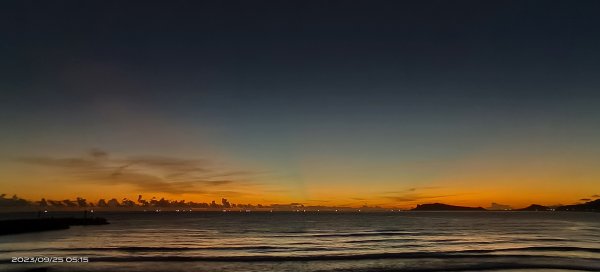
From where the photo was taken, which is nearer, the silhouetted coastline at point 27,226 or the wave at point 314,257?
the wave at point 314,257

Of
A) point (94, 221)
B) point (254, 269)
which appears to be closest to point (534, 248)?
point (254, 269)

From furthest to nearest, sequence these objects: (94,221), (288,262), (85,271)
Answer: (94,221) < (288,262) < (85,271)

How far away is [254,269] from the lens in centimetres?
3459

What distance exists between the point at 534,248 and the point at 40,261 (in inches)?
1742

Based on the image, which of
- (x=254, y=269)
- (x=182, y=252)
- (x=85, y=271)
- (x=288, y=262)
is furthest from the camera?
(x=182, y=252)

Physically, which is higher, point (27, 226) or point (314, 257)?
point (27, 226)

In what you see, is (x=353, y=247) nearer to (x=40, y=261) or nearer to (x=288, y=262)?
(x=288, y=262)

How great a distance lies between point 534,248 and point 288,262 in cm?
2561

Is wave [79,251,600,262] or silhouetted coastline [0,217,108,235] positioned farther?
silhouetted coastline [0,217,108,235]

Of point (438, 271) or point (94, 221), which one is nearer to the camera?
point (438, 271)

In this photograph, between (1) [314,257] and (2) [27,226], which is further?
(2) [27,226]

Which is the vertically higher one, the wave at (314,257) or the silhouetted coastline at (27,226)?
the silhouetted coastline at (27,226)

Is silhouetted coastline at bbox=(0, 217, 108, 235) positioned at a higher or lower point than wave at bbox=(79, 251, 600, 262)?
higher

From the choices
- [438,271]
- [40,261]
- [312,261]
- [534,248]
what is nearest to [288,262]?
[312,261]
